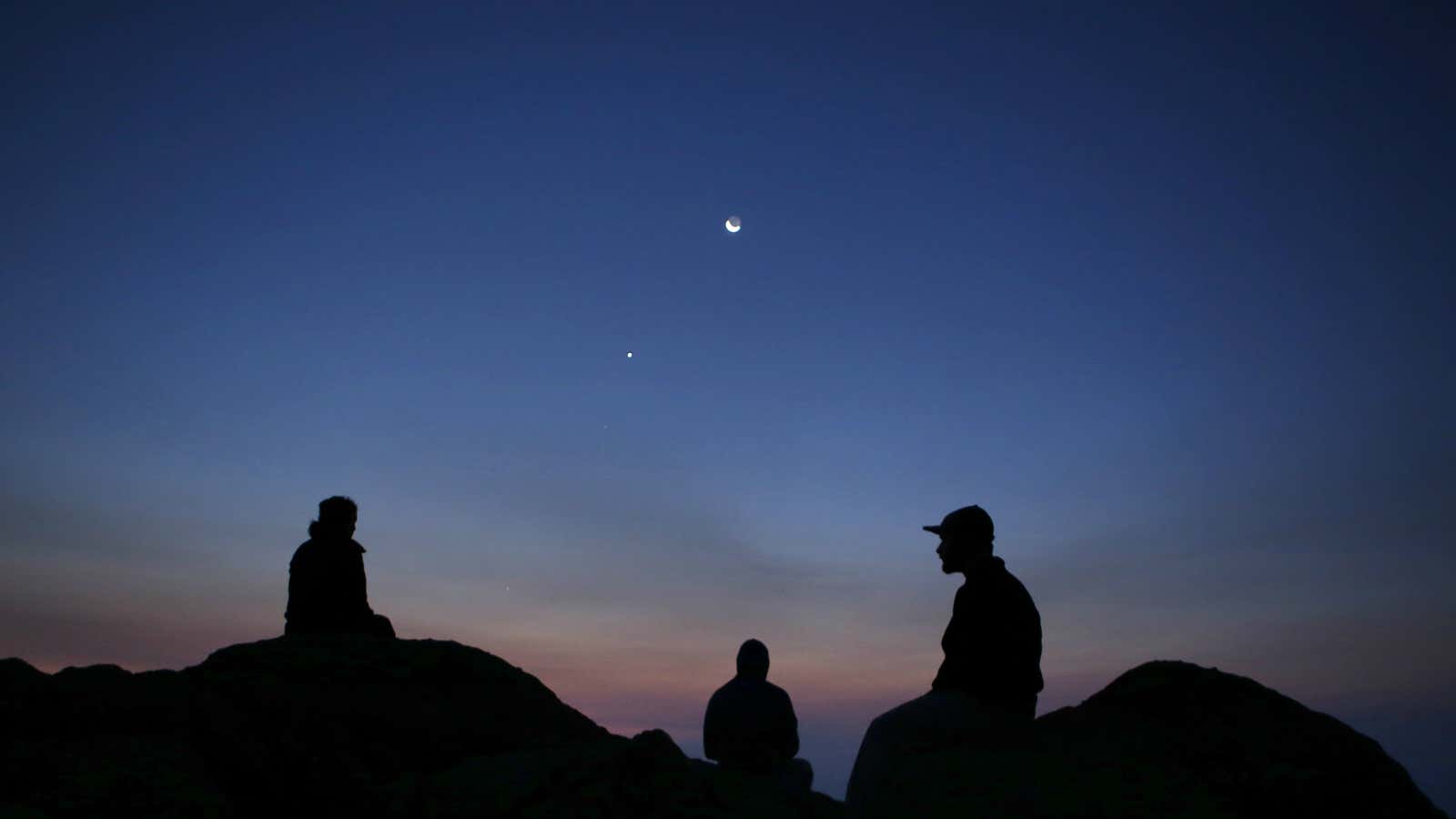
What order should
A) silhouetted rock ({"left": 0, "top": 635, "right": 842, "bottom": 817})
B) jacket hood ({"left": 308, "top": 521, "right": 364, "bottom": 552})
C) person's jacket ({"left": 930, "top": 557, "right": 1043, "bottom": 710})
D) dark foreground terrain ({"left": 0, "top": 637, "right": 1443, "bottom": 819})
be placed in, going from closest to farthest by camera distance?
1. dark foreground terrain ({"left": 0, "top": 637, "right": 1443, "bottom": 819})
2. silhouetted rock ({"left": 0, "top": 635, "right": 842, "bottom": 817})
3. person's jacket ({"left": 930, "top": 557, "right": 1043, "bottom": 710})
4. jacket hood ({"left": 308, "top": 521, "right": 364, "bottom": 552})

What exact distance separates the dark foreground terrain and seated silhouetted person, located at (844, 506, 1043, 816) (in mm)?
233

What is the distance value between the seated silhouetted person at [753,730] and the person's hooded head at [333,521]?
411 centimetres

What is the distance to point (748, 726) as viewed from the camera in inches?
311

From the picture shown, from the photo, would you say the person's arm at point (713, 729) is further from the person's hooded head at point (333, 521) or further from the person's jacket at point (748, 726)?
the person's hooded head at point (333, 521)

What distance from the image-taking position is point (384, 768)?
557 cm

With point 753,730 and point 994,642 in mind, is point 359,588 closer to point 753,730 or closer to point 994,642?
point 753,730

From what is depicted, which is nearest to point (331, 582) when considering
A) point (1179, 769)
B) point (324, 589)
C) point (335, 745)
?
point (324, 589)

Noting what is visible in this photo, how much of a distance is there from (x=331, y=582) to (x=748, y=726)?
4289 millimetres

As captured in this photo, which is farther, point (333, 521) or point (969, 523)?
point (333, 521)

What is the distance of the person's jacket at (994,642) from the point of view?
509 centimetres

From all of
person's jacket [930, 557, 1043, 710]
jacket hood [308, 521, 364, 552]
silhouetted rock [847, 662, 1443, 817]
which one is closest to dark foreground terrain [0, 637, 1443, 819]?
silhouetted rock [847, 662, 1443, 817]

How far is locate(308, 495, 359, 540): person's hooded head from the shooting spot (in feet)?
27.1

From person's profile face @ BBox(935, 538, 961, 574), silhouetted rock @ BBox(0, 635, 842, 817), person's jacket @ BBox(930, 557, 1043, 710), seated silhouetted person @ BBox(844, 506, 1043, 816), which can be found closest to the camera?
silhouetted rock @ BBox(0, 635, 842, 817)

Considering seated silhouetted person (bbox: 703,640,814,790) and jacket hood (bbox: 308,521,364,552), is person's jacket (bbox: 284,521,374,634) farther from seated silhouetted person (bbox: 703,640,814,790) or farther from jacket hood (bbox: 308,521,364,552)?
seated silhouetted person (bbox: 703,640,814,790)
